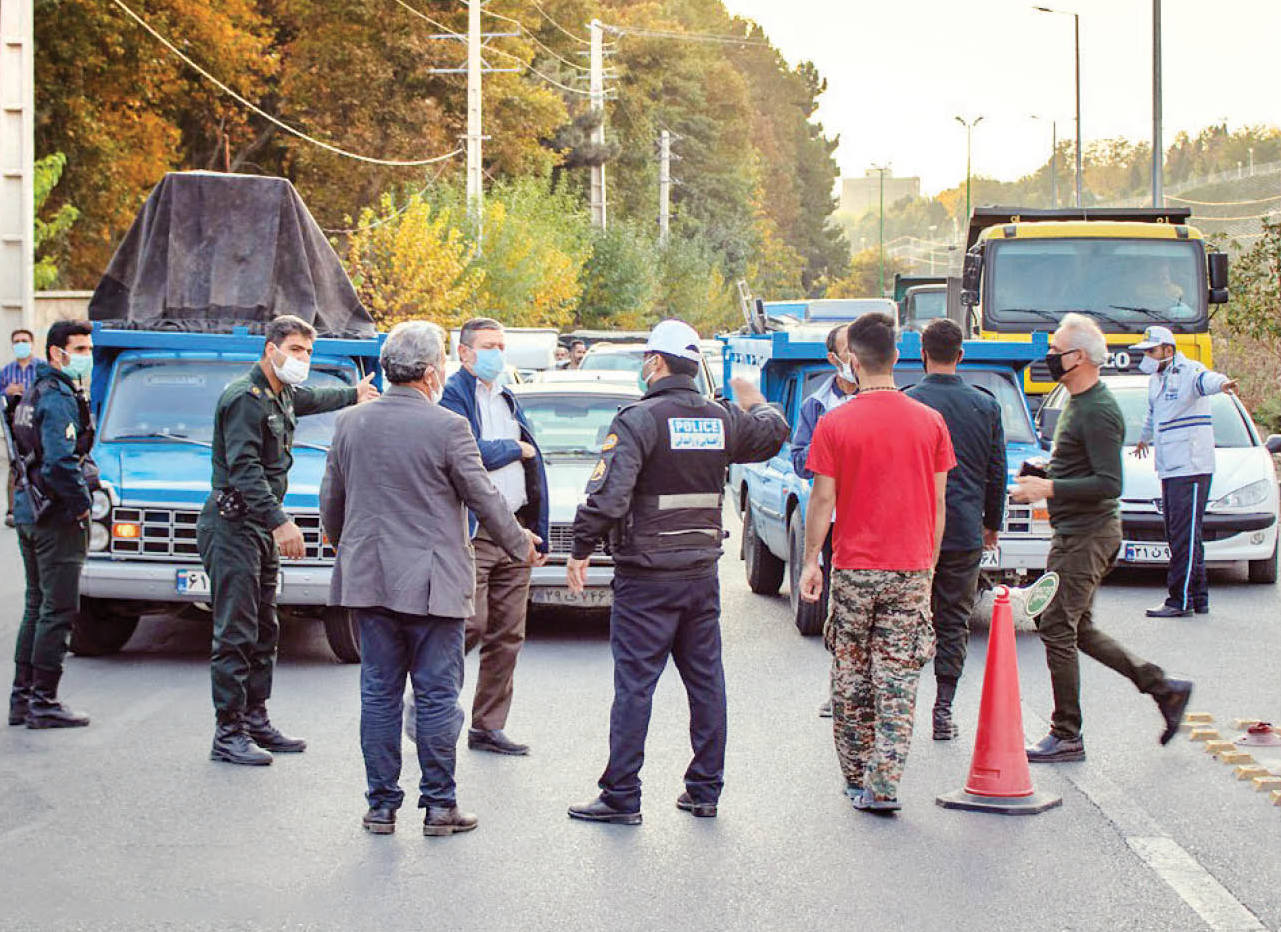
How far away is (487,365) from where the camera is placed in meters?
9.17

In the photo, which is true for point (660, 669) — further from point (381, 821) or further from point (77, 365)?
point (77, 365)

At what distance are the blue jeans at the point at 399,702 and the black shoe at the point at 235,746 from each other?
1.37 metres

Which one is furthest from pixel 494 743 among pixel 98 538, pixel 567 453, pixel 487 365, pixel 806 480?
pixel 567 453

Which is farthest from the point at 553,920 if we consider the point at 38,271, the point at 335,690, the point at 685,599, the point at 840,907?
the point at 38,271

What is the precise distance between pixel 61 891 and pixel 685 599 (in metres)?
2.52

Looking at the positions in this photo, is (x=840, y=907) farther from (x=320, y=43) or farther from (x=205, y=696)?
(x=320, y=43)

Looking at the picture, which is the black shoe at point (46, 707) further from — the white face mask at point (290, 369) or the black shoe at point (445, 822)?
the black shoe at point (445, 822)

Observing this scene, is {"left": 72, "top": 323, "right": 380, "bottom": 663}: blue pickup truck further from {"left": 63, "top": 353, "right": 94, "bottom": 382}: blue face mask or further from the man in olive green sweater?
the man in olive green sweater

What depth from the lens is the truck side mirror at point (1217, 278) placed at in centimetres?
2131

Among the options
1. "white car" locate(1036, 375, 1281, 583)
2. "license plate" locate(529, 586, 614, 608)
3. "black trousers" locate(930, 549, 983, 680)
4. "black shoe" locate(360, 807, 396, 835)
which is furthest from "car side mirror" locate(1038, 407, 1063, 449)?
"black shoe" locate(360, 807, 396, 835)

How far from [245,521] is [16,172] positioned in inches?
977

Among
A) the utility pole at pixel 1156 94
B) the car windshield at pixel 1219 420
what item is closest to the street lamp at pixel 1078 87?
the utility pole at pixel 1156 94

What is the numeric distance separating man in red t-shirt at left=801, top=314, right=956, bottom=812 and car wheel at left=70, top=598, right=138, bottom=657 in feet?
18.1

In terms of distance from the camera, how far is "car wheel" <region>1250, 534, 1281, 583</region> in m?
15.6
